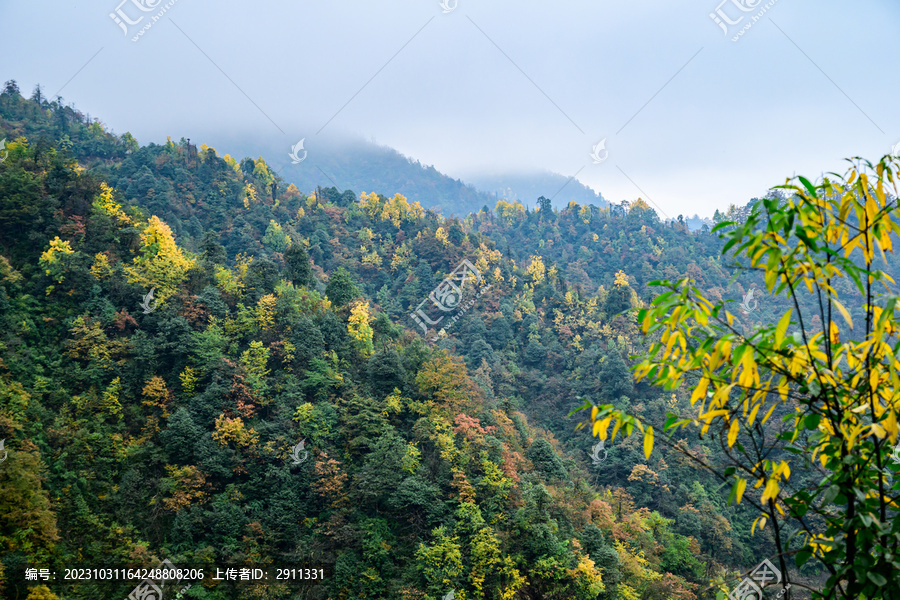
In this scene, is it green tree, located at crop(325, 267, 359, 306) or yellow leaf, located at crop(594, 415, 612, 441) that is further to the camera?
green tree, located at crop(325, 267, 359, 306)

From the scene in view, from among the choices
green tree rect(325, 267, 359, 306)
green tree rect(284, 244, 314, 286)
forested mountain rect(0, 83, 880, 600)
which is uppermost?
green tree rect(284, 244, 314, 286)

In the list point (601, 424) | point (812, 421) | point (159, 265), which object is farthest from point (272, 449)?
point (812, 421)

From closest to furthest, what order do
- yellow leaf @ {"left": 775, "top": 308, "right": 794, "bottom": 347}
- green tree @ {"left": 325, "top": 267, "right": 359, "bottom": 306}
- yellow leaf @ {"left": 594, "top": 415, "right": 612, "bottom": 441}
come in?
yellow leaf @ {"left": 775, "top": 308, "right": 794, "bottom": 347}, yellow leaf @ {"left": 594, "top": 415, "right": 612, "bottom": 441}, green tree @ {"left": 325, "top": 267, "right": 359, "bottom": 306}

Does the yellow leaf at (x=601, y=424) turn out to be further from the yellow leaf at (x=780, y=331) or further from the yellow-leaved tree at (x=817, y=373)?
the yellow leaf at (x=780, y=331)

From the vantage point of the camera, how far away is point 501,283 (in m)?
38.0

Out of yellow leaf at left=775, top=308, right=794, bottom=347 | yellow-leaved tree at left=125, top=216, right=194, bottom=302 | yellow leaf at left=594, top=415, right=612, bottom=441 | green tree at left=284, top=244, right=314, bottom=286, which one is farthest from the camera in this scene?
green tree at left=284, top=244, right=314, bottom=286

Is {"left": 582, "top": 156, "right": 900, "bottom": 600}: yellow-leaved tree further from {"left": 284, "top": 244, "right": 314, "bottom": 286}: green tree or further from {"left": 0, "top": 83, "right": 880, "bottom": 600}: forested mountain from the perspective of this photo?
{"left": 284, "top": 244, "right": 314, "bottom": 286}: green tree

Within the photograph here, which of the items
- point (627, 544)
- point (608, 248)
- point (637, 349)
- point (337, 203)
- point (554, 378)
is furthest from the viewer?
point (608, 248)

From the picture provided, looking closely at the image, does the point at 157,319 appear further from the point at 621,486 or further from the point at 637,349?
the point at 637,349

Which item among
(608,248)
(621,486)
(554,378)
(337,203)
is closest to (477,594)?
(621,486)

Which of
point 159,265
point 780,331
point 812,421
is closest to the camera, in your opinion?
point 780,331

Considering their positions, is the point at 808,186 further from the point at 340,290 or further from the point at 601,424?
the point at 340,290

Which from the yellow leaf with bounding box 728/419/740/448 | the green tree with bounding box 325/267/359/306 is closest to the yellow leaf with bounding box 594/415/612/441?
the yellow leaf with bounding box 728/419/740/448

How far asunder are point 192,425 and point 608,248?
1907 inches
